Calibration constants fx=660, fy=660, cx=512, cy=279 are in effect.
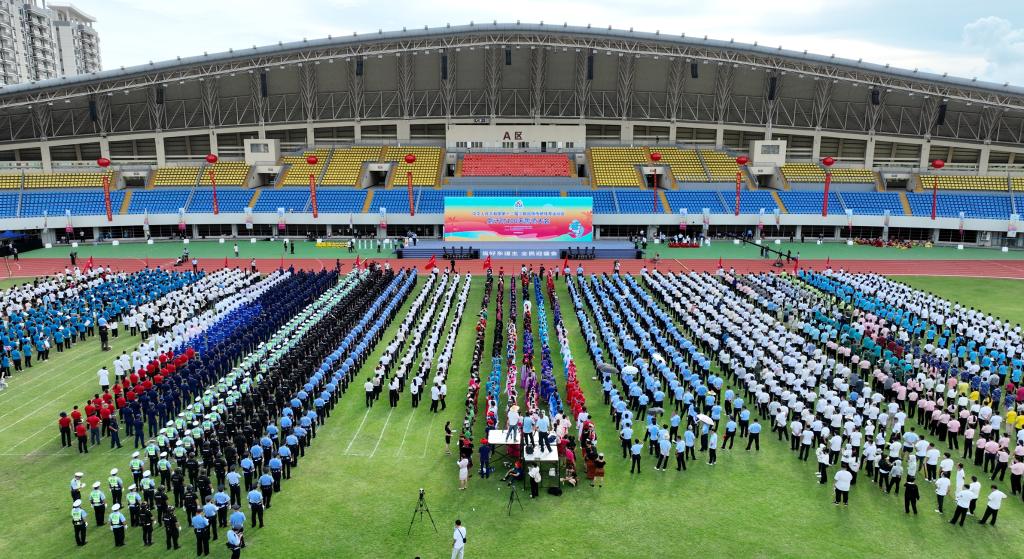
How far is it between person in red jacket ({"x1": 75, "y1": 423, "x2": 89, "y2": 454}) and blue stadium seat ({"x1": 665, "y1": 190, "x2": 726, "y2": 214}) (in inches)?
→ 1908

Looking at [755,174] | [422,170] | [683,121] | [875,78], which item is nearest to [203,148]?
[422,170]

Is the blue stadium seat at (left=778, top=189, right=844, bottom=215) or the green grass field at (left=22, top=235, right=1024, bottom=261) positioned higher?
the blue stadium seat at (left=778, top=189, right=844, bottom=215)

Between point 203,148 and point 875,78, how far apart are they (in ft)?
209

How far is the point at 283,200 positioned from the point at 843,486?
52.9 meters

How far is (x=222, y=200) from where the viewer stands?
58.4 meters

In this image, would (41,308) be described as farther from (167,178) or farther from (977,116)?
(977,116)

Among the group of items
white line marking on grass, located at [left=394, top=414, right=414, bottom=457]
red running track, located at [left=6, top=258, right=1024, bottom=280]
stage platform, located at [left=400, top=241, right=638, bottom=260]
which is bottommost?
white line marking on grass, located at [left=394, top=414, right=414, bottom=457]

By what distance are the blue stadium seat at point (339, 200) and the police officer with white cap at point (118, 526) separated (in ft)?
148

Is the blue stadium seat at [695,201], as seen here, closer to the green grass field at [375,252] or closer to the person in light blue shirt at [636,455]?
the green grass field at [375,252]

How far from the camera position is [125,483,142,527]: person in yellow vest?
14.3 meters

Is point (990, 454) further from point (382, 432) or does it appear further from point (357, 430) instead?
point (357, 430)

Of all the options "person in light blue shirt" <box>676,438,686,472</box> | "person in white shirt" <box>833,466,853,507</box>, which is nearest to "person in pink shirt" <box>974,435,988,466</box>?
"person in white shirt" <box>833,466,853,507</box>

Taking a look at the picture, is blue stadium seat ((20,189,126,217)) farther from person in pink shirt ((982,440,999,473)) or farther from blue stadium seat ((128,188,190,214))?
person in pink shirt ((982,440,999,473))

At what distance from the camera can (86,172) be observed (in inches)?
2398
